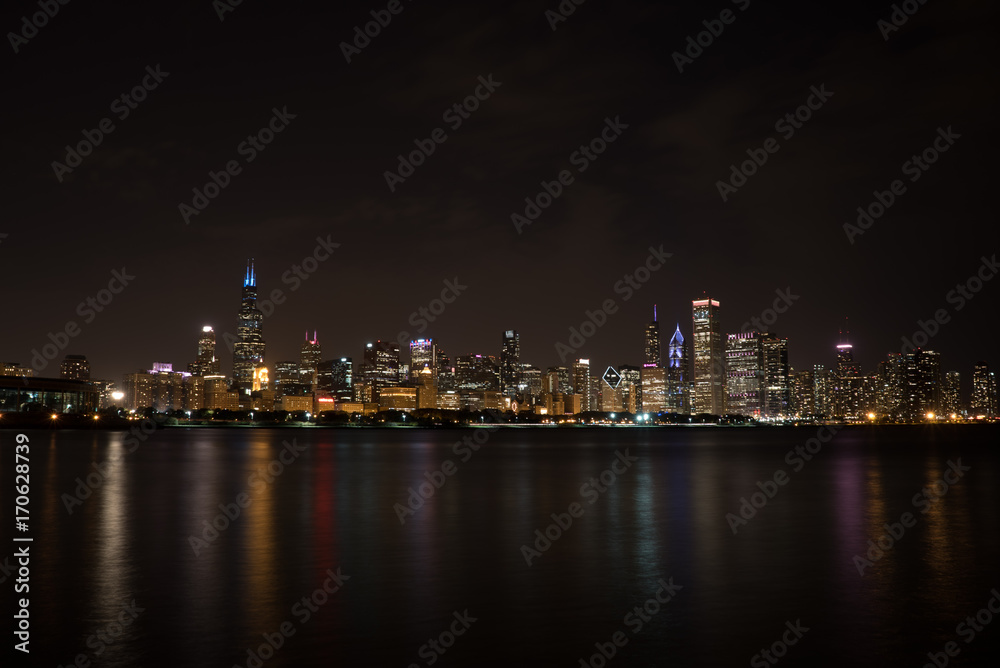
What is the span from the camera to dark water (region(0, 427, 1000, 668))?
14102 mm

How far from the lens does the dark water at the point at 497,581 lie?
14.1m

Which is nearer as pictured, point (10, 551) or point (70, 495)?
point (10, 551)

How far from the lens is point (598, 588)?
18938 mm

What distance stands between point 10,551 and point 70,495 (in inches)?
680

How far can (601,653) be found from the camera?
45.3 ft

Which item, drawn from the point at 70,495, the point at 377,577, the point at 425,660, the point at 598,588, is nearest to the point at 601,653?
the point at 425,660

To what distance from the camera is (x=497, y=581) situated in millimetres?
19781

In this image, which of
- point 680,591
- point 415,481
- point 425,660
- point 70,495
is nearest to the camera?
point 425,660

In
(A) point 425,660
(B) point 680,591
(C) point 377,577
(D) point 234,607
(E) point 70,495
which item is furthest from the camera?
(E) point 70,495

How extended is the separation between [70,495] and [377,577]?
2640 cm

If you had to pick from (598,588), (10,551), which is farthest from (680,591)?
(10,551)

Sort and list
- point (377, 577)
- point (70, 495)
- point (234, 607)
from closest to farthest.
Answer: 1. point (234, 607)
2. point (377, 577)
3. point (70, 495)

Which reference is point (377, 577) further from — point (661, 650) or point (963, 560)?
point (963, 560)

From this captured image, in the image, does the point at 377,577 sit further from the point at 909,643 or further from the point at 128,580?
the point at 909,643
